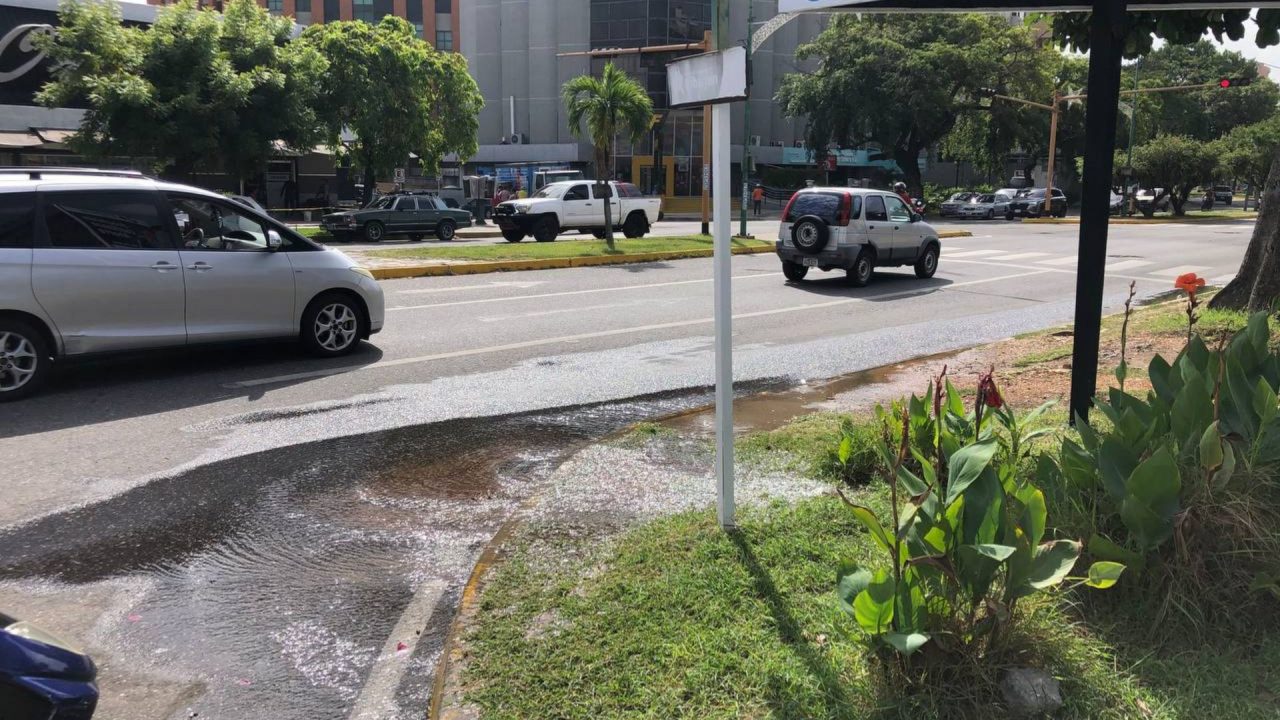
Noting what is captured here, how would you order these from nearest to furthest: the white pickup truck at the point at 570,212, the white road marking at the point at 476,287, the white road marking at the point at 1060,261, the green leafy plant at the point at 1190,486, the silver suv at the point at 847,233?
the green leafy plant at the point at 1190,486
the white road marking at the point at 476,287
the silver suv at the point at 847,233
the white road marking at the point at 1060,261
the white pickup truck at the point at 570,212

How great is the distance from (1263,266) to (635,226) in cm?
2066

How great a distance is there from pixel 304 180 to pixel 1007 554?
4766 centimetres

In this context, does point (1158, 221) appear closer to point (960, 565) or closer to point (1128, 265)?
point (1128, 265)

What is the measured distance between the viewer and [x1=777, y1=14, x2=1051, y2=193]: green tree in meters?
52.3

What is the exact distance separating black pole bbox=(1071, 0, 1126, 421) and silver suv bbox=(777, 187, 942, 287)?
35.4ft

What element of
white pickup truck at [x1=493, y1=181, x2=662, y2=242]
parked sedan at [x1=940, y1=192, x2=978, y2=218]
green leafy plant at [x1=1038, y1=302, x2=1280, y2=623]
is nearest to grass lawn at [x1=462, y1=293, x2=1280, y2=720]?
green leafy plant at [x1=1038, y1=302, x2=1280, y2=623]

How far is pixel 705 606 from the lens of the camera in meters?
3.70

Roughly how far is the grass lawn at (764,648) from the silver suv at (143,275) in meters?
5.43

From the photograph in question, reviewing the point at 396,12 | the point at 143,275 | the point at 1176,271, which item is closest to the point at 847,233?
the point at 1176,271

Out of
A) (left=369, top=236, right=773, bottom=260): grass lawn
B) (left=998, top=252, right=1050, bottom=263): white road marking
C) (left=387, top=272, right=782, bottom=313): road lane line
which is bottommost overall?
(left=387, top=272, right=782, bottom=313): road lane line

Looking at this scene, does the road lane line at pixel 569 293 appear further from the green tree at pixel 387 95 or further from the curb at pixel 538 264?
the green tree at pixel 387 95

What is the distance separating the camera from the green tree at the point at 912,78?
172 ft

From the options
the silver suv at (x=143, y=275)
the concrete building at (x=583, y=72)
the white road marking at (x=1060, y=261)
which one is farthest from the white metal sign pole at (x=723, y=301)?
the concrete building at (x=583, y=72)

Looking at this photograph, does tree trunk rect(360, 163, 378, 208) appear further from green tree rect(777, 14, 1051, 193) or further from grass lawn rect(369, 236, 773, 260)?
green tree rect(777, 14, 1051, 193)
